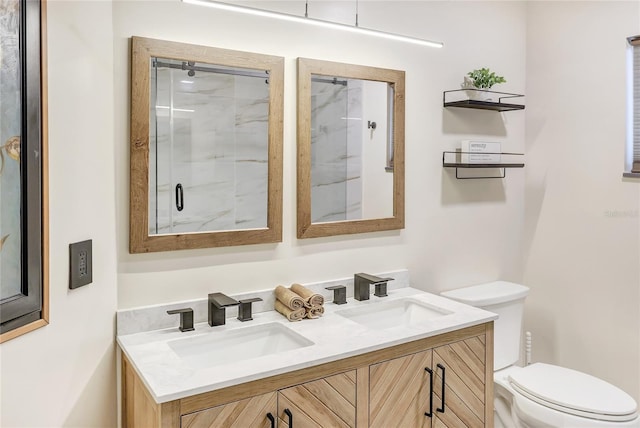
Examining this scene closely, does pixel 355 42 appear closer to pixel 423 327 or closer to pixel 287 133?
pixel 287 133

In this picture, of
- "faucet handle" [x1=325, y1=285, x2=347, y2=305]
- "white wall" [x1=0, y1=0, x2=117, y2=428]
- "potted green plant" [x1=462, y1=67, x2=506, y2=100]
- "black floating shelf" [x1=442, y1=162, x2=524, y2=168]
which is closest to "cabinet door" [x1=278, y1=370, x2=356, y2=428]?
"faucet handle" [x1=325, y1=285, x2=347, y2=305]

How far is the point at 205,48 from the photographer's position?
175 centimetres

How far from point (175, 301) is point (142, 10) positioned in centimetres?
107

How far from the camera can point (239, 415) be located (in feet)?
4.35

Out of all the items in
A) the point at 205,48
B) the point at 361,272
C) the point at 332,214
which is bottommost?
the point at 361,272

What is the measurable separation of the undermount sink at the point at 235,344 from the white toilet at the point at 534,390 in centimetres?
101

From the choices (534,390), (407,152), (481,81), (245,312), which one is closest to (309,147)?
(407,152)

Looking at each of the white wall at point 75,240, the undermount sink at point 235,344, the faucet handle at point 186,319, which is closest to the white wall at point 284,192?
the white wall at point 75,240

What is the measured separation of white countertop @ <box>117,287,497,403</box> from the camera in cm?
128

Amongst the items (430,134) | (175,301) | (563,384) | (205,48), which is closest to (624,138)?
(430,134)

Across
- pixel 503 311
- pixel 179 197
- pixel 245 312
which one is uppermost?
pixel 179 197

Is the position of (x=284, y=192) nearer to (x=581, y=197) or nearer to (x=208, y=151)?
(x=208, y=151)

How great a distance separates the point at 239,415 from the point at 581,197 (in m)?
2.19

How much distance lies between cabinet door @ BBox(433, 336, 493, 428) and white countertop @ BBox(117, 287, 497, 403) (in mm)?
102
